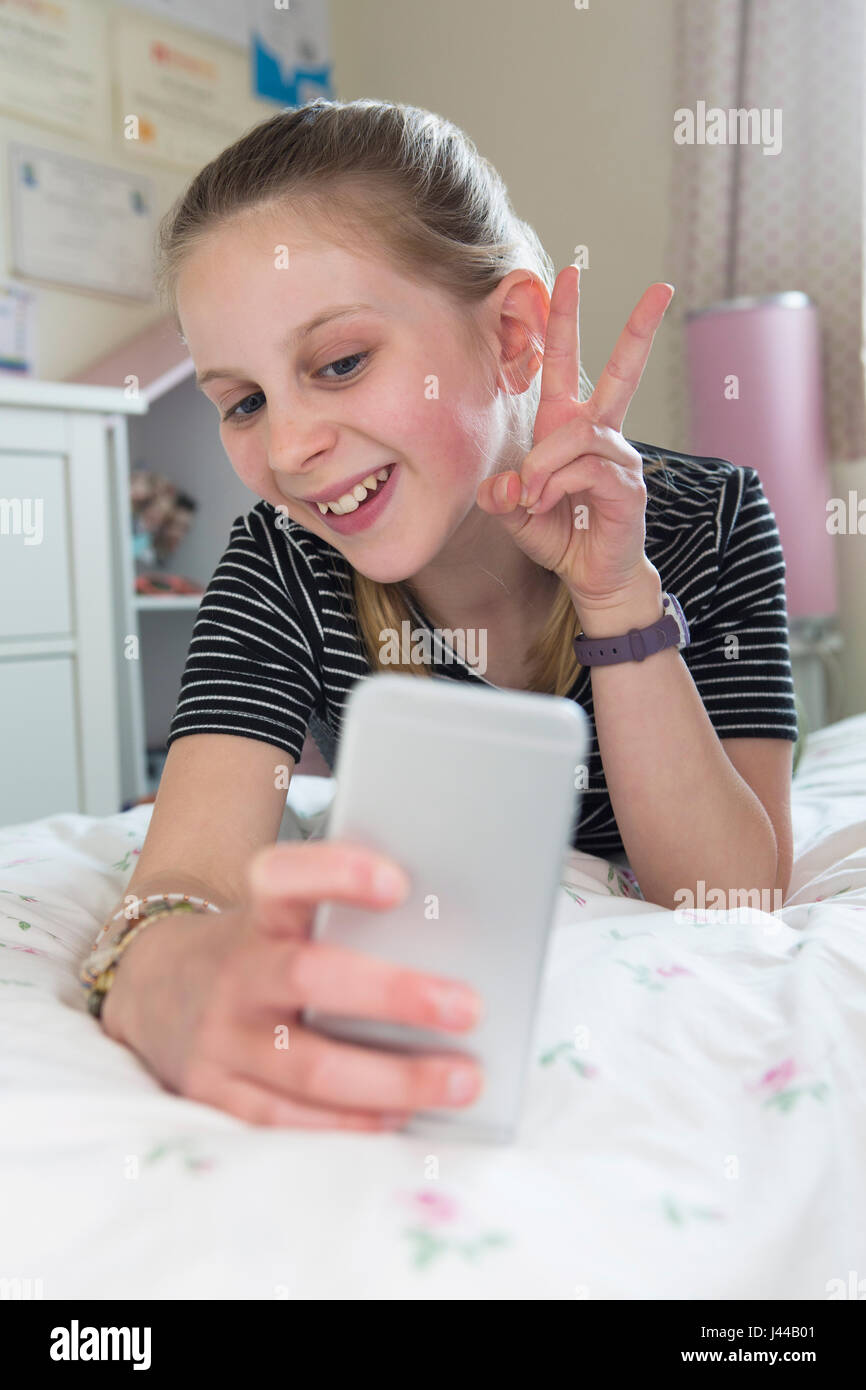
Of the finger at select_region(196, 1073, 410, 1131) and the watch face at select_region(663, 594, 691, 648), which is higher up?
the watch face at select_region(663, 594, 691, 648)

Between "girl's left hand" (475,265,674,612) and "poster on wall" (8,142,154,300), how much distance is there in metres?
1.94

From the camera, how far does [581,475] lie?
758 millimetres

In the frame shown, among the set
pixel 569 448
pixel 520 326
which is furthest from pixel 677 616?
pixel 520 326

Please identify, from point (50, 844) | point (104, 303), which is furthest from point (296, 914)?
point (104, 303)

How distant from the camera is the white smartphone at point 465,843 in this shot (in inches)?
14.9

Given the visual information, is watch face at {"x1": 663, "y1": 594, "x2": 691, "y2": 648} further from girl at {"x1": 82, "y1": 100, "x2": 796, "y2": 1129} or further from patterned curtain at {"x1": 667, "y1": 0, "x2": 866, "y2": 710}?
patterned curtain at {"x1": 667, "y1": 0, "x2": 866, "y2": 710}

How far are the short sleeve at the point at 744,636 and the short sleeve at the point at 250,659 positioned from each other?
324mm

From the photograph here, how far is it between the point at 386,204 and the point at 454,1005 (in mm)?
632

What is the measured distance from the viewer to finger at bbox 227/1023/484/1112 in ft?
1.37

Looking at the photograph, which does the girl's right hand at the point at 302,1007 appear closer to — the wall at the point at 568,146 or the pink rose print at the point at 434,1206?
the pink rose print at the point at 434,1206

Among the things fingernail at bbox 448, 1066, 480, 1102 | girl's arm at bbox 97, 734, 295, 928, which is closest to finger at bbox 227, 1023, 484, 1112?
fingernail at bbox 448, 1066, 480, 1102

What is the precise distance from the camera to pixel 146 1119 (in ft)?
1.50

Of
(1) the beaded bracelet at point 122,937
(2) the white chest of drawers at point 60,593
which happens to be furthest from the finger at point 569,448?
(2) the white chest of drawers at point 60,593

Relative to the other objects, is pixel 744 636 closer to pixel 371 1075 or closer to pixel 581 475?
pixel 581 475
